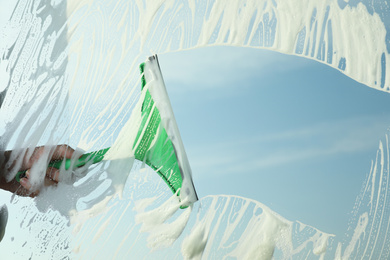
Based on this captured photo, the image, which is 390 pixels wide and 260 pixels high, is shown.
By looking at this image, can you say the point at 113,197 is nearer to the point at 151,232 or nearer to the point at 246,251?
the point at 151,232

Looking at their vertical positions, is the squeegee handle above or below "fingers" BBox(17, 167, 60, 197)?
above

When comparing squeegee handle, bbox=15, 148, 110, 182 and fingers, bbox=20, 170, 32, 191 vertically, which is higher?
squeegee handle, bbox=15, 148, 110, 182

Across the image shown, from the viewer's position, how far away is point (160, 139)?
47 cm

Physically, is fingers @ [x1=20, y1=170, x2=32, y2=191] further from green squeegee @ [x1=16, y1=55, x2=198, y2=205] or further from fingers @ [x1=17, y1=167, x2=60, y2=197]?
green squeegee @ [x1=16, y1=55, x2=198, y2=205]

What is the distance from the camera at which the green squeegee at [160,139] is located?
0.46m

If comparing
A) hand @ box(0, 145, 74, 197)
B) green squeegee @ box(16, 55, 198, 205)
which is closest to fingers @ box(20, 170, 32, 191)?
hand @ box(0, 145, 74, 197)

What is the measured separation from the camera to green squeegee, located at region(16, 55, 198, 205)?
0.46 meters

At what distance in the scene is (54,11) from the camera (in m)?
0.48

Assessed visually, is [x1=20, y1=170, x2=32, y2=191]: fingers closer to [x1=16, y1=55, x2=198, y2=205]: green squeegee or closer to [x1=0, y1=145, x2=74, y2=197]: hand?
[x1=0, y1=145, x2=74, y2=197]: hand

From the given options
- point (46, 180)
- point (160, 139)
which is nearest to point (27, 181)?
point (46, 180)

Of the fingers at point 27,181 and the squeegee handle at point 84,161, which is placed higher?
the squeegee handle at point 84,161

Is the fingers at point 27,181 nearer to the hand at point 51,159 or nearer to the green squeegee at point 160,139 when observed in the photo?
the hand at point 51,159

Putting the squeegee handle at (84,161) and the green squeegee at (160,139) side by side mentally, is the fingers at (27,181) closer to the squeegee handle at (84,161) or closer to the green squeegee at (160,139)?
the squeegee handle at (84,161)

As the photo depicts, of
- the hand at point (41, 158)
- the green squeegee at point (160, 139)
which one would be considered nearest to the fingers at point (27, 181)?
the hand at point (41, 158)
